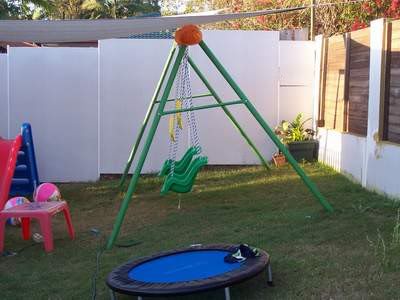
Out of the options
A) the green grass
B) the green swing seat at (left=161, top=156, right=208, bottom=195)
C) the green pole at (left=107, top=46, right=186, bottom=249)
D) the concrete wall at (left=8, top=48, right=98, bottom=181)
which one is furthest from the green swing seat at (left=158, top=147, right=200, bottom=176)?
the concrete wall at (left=8, top=48, right=98, bottom=181)

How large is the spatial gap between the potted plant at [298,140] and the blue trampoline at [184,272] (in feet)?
18.7

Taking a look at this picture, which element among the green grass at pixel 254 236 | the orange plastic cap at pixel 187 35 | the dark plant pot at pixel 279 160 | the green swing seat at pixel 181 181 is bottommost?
the green grass at pixel 254 236

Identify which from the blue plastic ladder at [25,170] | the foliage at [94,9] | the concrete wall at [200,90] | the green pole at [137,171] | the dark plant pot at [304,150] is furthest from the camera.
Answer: the foliage at [94,9]

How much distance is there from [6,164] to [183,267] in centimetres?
345

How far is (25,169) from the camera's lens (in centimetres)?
875

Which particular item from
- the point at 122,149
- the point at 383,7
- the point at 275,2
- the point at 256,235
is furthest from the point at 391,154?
the point at 275,2

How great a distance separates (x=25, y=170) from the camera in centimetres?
876

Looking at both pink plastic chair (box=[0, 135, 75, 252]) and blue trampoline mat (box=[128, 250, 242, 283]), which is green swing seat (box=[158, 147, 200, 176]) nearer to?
pink plastic chair (box=[0, 135, 75, 252])

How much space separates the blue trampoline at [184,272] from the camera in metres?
4.02

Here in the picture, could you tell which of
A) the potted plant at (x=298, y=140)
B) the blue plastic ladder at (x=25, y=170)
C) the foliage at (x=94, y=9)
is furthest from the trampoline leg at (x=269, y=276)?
the foliage at (x=94, y=9)

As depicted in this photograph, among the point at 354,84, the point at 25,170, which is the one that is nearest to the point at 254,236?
the point at 354,84

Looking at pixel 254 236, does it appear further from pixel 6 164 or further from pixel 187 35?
pixel 6 164

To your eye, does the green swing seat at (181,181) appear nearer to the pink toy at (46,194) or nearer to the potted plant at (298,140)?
the pink toy at (46,194)

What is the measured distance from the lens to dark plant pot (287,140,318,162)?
34.4ft
